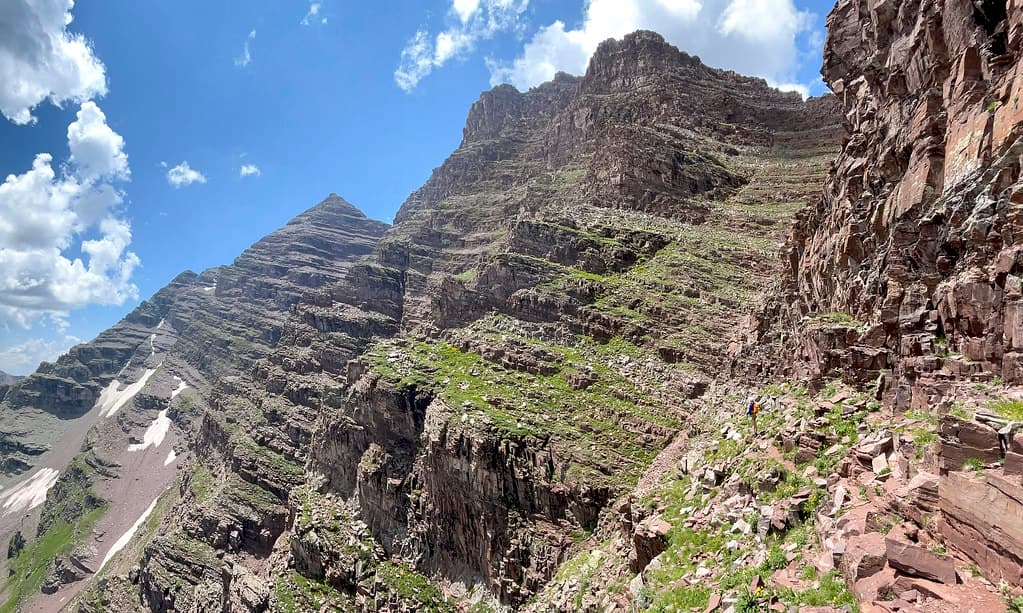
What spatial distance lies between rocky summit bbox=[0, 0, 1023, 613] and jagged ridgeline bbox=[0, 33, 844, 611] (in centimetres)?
32

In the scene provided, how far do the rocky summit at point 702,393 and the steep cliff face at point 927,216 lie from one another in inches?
3.5

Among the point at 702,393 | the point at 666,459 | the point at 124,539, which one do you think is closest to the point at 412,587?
the point at 666,459

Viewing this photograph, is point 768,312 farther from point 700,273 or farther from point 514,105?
point 514,105

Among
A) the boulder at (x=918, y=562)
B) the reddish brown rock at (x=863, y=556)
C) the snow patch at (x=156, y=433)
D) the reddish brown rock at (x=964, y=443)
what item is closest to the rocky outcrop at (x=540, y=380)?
the reddish brown rock at (x=863, y=556)

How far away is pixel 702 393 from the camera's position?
37156mm

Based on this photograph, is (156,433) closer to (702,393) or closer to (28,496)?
(28,496)

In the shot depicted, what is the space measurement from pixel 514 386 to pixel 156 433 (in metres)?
200

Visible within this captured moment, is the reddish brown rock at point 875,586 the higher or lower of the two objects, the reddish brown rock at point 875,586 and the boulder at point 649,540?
the higher

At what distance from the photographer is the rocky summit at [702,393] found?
1139cm

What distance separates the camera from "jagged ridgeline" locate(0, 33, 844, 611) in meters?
36.2

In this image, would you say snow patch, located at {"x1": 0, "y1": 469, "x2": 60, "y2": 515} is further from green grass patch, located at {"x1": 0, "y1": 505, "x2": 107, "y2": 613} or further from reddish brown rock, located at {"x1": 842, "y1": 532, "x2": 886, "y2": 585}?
reddish brown rock, located at {"x1": 842, "y1": 532, "x2": 886, "y2": 585}

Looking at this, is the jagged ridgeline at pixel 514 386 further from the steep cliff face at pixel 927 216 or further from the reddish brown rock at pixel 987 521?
the reddish brown rock at pixel 987 521

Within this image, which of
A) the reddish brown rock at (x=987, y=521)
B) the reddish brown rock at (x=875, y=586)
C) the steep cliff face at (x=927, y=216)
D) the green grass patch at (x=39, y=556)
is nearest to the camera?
the reddish brown rock at (x=987, y=521)

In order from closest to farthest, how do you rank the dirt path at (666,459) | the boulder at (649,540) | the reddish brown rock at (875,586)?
1. the reddish brown rock at (875,586)
2. the boulder at (649,540)
3. the dirt path at (666,459)
